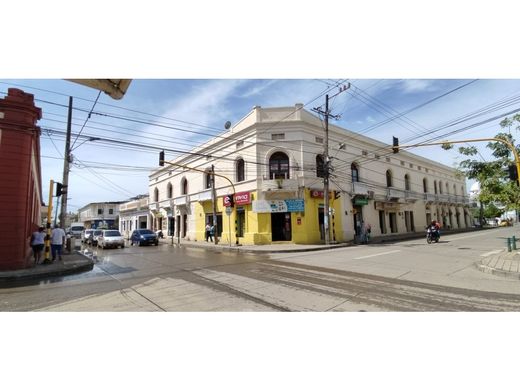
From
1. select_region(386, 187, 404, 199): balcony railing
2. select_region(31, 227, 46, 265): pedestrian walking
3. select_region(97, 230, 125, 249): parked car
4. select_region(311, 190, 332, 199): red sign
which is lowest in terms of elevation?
select_region(97, 230, 125, 249): parked car

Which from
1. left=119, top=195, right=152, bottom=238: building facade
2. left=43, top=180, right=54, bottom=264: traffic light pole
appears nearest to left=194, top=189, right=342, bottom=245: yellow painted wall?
left=43, top=180, right=54, bottom=264: traffic light pole

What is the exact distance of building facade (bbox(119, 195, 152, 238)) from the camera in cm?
4006

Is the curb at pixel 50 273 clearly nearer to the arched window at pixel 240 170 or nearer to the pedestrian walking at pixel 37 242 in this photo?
the pedestrian walking at pixel 37 242

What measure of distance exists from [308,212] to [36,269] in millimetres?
15427

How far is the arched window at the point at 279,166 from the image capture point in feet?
68.5

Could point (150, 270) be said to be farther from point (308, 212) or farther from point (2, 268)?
point (308, 212)

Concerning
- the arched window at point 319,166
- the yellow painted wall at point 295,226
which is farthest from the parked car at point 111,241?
the arched window at point 319,166

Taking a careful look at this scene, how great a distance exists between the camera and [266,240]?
19.9 metres

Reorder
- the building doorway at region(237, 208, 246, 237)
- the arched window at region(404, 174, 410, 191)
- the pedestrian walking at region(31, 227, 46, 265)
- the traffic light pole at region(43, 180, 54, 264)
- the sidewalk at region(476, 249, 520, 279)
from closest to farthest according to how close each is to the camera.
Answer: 1. the sidewalk at region(476, 249, 520, 279)
2. the pedestrian walking at region(31, 227, 46, 265)
3. the traffic light pole at region(43, 180, 54, 264)
4. the building doorway at region(237, 208, 246, 237)
5. the arched window at region(404, 174, 410, 191)

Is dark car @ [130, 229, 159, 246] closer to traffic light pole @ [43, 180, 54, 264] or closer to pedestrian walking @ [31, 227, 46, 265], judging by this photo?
traffic light pole @ [43, 180, 54, 264]

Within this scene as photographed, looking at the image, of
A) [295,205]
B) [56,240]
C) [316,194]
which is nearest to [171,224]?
[295,205]

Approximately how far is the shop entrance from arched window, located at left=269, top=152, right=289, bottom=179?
9.56 feet

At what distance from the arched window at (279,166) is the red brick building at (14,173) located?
14139 millimetres

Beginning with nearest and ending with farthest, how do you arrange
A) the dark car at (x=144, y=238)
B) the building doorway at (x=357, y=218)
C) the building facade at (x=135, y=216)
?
1. the dark car at (x=144, y=238)
2. the building doorway at (x=357, y=218)
3. the building facade at (x=135, y=216)
